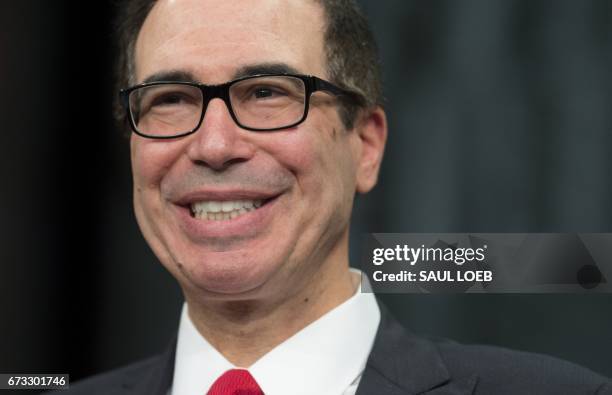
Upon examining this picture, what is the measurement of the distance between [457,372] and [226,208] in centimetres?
60

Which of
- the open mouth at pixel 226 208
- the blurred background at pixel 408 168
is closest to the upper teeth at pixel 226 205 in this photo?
the open mouth at pixel 226 208

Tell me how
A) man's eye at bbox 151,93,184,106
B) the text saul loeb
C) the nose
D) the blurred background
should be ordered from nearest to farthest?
1. the nose
2. man's eye at bbox 151,93,184,106
3. the text saul loeb
4. the blurred background

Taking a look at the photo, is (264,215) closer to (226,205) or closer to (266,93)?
(226,205)

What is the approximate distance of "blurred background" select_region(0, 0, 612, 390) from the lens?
287cm

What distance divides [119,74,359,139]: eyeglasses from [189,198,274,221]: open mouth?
0.16 m

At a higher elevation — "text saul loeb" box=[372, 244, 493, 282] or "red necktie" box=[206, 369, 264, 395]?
"text saul loeb" box=[372, 244, 493, 282]

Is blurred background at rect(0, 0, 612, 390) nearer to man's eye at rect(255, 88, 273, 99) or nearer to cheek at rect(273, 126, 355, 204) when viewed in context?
cheek at rect(273, 126, 355, 204)

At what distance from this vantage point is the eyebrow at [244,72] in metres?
1.89

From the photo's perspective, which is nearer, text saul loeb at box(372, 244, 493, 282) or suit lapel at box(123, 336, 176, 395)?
suit lapel at box(123, 336, 176, 395)

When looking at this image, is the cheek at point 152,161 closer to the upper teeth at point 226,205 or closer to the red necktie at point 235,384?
the upper teeth at point 226,205

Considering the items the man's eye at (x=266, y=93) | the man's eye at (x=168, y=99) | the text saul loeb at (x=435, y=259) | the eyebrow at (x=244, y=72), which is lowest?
the text saul loeb at (x=435, y=259)

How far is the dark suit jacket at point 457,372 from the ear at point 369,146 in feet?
1.11

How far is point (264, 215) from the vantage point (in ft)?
6.30

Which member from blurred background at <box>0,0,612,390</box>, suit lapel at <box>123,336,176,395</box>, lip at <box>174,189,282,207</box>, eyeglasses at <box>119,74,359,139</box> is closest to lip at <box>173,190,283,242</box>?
lip at <box>174,189,282,207</box>
